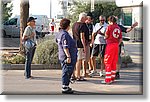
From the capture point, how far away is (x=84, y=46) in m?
8.46

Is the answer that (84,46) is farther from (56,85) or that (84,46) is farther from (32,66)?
(32,66)

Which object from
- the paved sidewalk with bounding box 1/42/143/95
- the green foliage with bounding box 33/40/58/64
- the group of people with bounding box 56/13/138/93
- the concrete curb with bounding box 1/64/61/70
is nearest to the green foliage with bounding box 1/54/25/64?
the concrete curb with bounding box 1/64/61/70

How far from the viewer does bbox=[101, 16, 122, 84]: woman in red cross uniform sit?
26.5 ft

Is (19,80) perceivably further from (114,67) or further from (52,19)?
(52,19)

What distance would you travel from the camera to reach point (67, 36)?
7137mm

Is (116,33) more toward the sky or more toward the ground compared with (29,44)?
more toward the sky

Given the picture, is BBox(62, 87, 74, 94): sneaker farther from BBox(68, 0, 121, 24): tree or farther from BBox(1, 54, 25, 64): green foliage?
BBox(68, 0, 121, 24): tree

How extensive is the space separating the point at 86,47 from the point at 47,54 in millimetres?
2424

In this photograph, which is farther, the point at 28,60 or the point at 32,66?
the point at 32,66

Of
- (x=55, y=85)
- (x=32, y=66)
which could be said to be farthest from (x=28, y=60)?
(x=32, y=66)

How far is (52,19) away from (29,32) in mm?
16134

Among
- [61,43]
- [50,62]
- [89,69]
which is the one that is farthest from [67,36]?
[50,62]

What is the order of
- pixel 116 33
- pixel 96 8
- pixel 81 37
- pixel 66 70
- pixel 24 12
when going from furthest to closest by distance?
1. pixel 96 8
2. pixel 24 12
3. pixel 81 37
4. pixel 116 33
5. pixel 66 70

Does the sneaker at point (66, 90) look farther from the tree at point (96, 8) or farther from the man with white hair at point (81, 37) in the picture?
the tree at point (96, 8)
